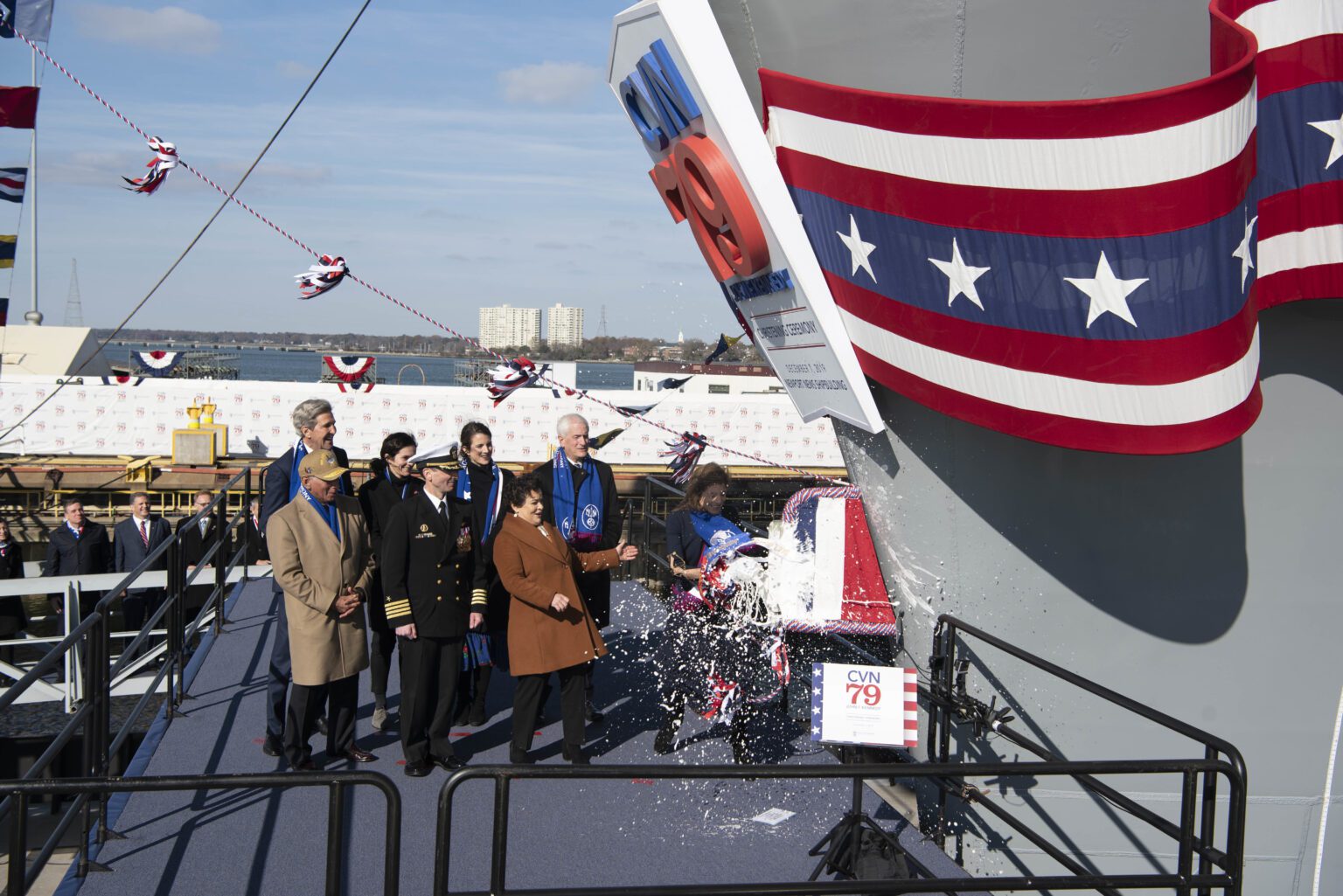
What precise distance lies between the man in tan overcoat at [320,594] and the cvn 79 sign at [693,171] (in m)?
1.96

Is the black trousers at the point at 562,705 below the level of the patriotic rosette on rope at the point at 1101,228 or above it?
below

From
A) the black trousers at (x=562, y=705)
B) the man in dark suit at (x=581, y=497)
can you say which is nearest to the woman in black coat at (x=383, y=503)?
the man in dark suit at (x=581, y=497)

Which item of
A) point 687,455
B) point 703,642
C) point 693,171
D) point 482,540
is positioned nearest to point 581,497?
point 482,540

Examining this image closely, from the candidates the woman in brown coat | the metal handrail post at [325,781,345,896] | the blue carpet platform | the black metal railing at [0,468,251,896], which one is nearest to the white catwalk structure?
the blue carpet platform

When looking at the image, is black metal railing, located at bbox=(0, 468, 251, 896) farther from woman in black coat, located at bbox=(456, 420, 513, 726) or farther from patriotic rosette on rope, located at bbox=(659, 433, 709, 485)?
patriotic rosette on rope, located at bbox=(659, 433, 709, 485)

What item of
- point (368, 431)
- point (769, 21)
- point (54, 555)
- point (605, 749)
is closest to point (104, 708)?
point (605, 749)

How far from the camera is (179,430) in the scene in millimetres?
19969

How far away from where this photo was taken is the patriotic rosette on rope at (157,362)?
862 inches

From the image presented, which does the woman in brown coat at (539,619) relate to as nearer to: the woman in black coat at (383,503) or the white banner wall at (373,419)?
the woman in black coat at (383,503)

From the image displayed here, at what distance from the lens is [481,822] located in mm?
4605

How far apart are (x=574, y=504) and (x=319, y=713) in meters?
1.59

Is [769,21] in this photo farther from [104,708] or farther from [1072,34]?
[104,708]

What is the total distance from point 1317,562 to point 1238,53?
6.97ft

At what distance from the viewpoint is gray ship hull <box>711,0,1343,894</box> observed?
14.0 ft
